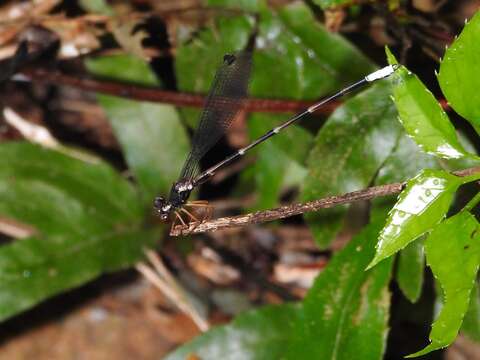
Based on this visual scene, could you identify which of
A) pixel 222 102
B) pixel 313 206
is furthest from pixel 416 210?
pixel 222 102

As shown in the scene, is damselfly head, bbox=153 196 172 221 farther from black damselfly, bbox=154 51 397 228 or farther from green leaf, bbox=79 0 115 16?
green leaf, bbox=79 0 115 16

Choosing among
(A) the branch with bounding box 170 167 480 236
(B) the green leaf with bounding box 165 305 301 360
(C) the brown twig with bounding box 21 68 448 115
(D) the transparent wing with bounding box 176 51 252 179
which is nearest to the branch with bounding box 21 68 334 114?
(C) the brown twig with bounding box 21 68 448 115

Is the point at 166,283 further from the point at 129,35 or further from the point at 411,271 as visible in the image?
the point at 411,271

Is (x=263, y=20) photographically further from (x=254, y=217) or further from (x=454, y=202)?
(x=254, y=217)

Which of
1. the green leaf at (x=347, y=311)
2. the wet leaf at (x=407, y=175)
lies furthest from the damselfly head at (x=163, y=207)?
the wet leaf at (x=407, y=175)

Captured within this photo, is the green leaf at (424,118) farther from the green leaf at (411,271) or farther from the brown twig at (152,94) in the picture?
the brown twig at (152,94)

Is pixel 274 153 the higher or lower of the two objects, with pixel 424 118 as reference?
lower
